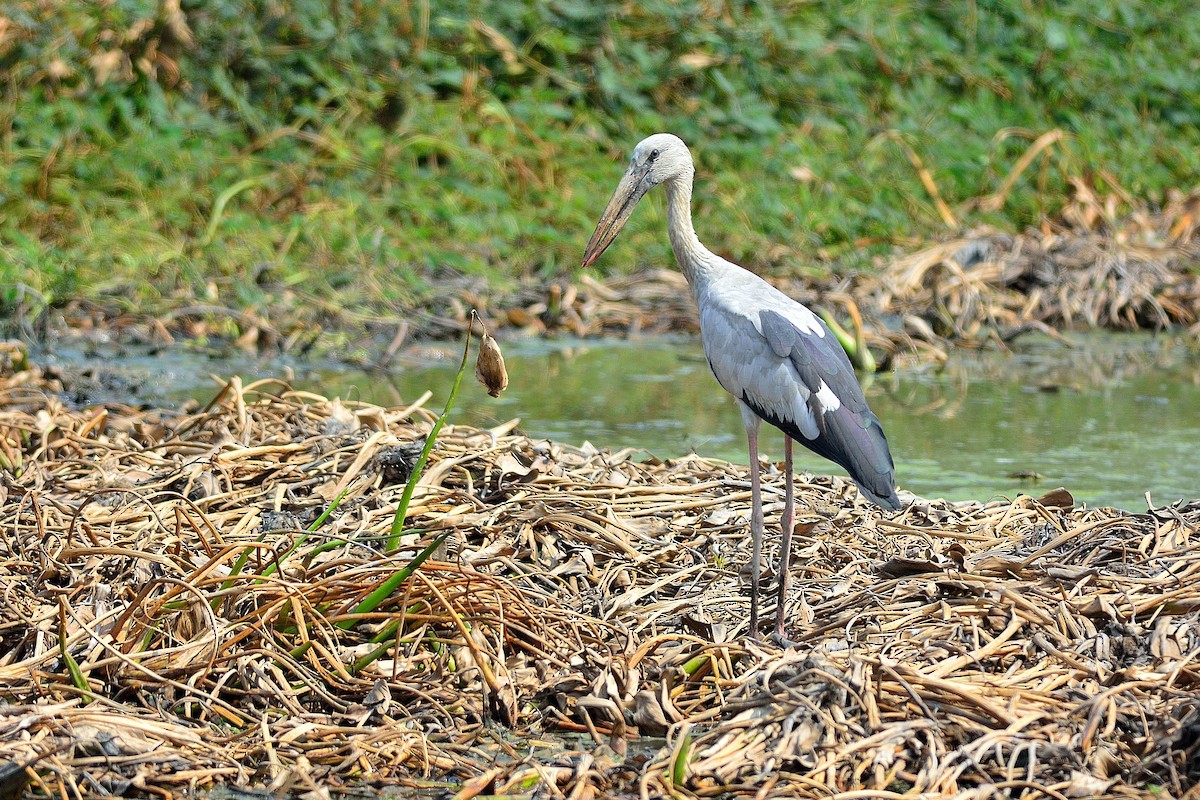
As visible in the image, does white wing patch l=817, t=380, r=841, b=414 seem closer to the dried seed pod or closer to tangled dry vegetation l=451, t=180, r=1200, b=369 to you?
the dried seed pod

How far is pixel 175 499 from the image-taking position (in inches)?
187

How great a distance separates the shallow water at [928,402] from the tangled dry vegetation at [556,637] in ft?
2.97

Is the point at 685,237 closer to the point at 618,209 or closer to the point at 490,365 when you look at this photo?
the point at 618,209

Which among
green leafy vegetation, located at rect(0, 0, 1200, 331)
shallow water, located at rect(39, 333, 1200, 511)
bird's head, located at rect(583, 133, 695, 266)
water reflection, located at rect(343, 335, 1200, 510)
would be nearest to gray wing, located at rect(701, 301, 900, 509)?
bird's head, located at rect(583, 133, 695, 266)

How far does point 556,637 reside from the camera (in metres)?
3.88

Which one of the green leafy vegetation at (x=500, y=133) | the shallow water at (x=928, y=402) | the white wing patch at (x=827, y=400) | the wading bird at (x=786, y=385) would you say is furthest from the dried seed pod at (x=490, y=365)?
the green leafy vegetation at (x=500, y=133)

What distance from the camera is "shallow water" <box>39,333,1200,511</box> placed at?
595cm

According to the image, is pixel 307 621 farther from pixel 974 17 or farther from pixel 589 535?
pixel 974 17

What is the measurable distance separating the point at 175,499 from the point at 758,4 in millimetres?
8730

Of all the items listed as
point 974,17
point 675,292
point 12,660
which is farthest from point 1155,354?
point 12,660

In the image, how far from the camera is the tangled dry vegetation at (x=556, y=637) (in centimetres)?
322

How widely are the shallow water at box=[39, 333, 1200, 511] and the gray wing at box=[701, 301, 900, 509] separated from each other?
1.51 m

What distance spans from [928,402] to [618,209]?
9.21 feet

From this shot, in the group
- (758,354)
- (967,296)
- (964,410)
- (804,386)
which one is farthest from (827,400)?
(967,296)
